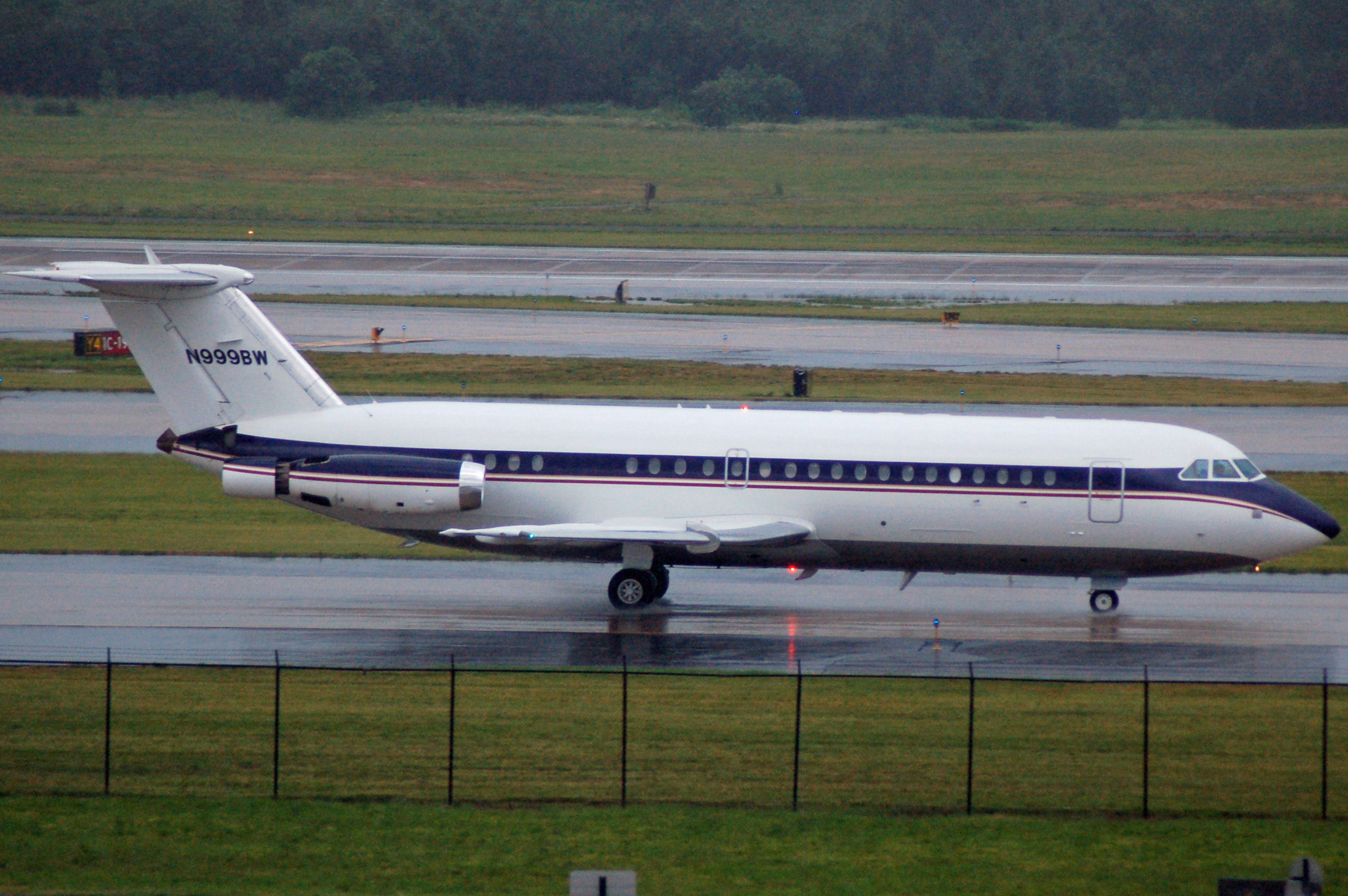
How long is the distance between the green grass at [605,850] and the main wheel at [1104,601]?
989 cm

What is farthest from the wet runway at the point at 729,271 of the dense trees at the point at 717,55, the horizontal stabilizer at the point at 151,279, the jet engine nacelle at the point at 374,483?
the dense trees at the point at 717,55

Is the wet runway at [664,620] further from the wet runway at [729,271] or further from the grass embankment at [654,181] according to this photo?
the grass embankment at [654,181]

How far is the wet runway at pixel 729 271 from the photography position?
70062 mm

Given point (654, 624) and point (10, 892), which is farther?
point (654, 624)

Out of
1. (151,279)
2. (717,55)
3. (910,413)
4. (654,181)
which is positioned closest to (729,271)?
(910,413)

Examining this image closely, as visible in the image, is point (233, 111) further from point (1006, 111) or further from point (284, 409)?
point (284, 409)

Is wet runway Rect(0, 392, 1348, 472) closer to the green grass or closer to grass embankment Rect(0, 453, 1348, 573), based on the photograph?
grass embankment Rect(0, 453, 1348, 573)

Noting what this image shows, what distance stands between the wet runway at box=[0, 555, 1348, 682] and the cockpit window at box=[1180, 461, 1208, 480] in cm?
244

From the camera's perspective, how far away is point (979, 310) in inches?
2571

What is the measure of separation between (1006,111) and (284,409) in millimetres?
129915

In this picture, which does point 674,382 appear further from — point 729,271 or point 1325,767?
point 1325,767

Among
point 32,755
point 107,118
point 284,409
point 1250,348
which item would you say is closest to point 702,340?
point 1250,348

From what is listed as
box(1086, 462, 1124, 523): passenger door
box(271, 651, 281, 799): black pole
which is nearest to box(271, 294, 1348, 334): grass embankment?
box(1086, 462, 1124, 523): passenger door

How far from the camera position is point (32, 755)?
19.0 metres
